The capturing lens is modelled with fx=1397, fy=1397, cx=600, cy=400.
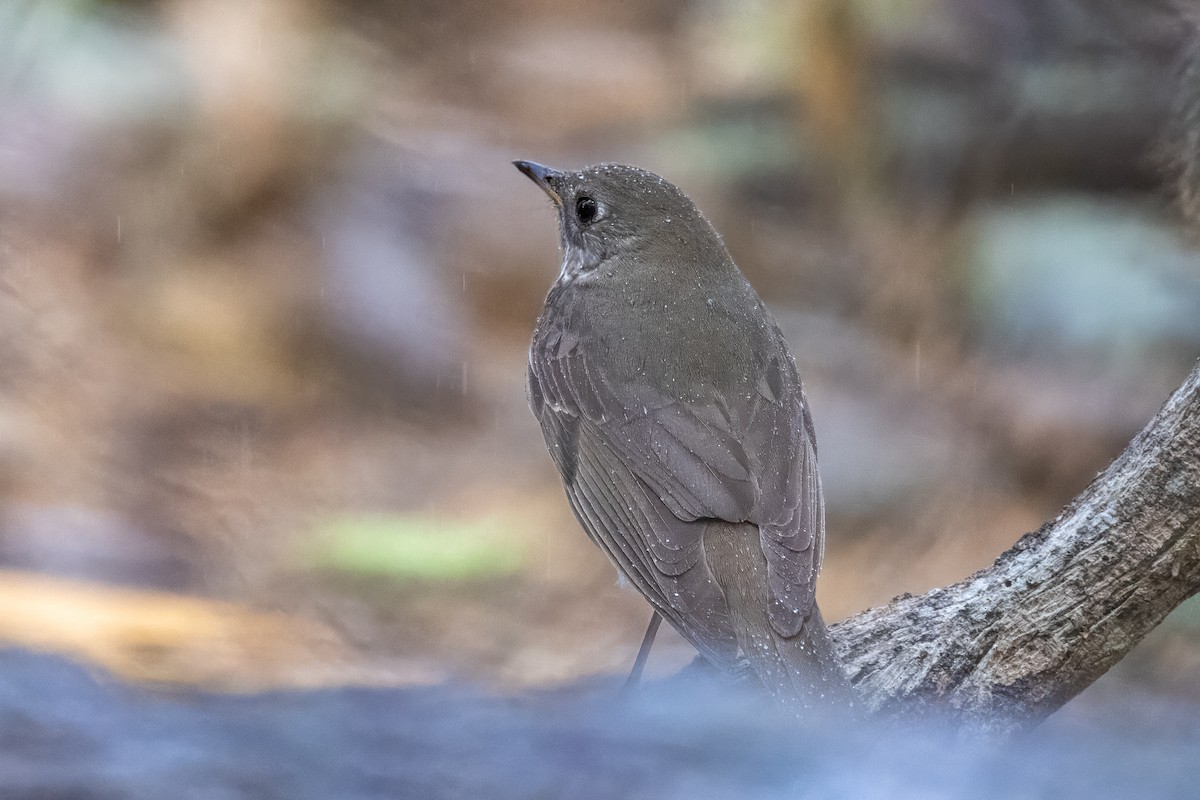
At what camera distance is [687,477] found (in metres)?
2.14

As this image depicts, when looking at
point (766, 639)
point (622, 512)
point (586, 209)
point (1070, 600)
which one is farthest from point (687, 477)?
point (586, 209)

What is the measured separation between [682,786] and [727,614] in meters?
0.54

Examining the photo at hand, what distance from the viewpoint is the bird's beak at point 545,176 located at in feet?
8.91

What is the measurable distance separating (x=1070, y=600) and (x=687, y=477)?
0.58 metres

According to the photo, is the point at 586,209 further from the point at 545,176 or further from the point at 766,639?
the point at 766,639

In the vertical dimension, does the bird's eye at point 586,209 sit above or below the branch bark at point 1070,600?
above

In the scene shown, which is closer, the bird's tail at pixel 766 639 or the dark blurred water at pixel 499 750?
the dark blurred water at pixel 499 750

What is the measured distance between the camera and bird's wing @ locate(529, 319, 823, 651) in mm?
2014

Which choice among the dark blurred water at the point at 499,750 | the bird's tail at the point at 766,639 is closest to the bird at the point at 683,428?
the bird's tail at the point at 766,639

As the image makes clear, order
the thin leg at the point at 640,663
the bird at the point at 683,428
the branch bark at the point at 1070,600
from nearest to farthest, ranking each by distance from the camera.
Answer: the branch bark at the point at 1070,600, the bird at the point at 683,428, the thin leg at the point at 640,663

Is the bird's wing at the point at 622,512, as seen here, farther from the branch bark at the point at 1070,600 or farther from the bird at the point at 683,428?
the branch bark at the point at 1070,600

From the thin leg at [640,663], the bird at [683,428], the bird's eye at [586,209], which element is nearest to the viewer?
the bird at [683,428]

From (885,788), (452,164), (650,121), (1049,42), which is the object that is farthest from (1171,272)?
(885,788)

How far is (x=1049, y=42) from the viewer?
4.64 m
